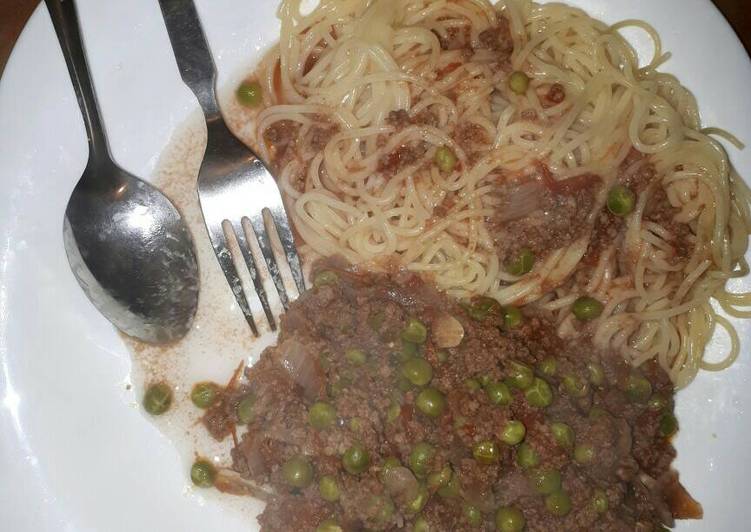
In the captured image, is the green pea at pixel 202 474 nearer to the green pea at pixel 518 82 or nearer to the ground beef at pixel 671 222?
the green pea at pixel 518 82

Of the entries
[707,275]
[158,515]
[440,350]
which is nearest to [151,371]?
[158,515]

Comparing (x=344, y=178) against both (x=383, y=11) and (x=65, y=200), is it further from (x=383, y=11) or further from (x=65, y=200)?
(x=65, y=200)

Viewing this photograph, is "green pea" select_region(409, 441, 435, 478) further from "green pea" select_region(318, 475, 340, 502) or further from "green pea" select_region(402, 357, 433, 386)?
"green pea" select_region(318, 475, 340, 502)

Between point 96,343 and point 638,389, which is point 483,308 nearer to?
point 638,389

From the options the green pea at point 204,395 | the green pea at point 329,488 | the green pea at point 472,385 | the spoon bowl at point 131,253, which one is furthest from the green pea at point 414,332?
the spoon bowl at point 131,253

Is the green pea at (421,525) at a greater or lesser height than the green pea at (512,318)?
lesser

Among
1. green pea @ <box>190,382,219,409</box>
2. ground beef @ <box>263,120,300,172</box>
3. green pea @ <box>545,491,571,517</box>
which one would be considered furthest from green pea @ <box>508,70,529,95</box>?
green pea @ <box>190,382,219,409</box>
